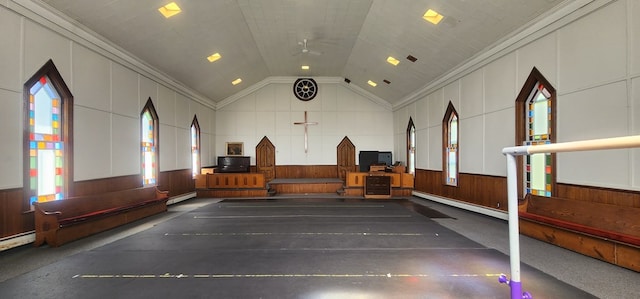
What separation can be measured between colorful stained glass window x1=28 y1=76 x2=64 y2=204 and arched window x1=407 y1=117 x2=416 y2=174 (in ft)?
30.8

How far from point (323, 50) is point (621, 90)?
7.16m

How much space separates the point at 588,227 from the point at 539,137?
1846mm

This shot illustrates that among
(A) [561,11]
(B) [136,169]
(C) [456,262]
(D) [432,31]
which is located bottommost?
(C) [456,262]

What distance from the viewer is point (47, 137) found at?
4.44 metres

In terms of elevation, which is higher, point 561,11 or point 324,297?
point 561,11

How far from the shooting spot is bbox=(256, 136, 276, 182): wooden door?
39.1ft

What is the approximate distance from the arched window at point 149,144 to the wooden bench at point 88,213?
2.31ft

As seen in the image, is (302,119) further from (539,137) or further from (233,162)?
(539,137)

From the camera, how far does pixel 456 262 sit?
11.2 ft

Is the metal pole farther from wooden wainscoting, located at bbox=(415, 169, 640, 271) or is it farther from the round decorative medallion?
the round decorative medallion

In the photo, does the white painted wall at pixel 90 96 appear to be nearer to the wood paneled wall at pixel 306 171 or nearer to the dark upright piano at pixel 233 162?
the dark upright piano at pixel 233 162

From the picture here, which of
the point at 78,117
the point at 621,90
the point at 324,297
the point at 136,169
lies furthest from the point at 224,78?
the point at 621,90

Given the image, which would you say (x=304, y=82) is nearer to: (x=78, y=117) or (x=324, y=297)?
(x=78, y=117)

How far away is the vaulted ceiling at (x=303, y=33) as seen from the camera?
495cm
